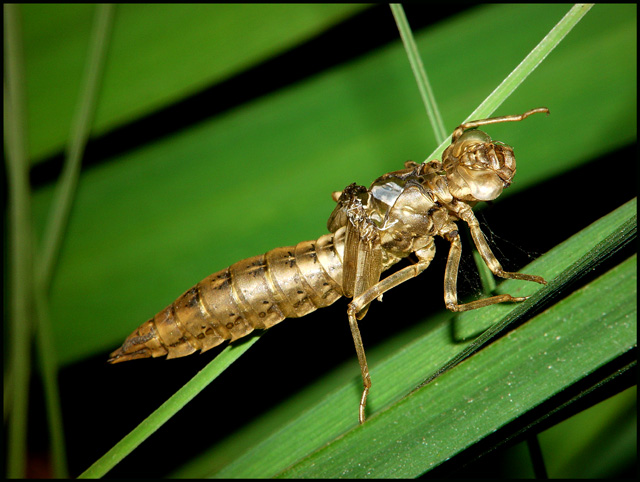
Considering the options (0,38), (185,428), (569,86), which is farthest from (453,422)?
(0,38)

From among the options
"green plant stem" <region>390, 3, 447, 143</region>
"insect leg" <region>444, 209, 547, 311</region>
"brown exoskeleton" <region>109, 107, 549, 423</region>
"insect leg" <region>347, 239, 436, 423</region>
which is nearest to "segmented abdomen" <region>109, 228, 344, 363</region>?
"brown exoskeleton" <region>109, 107, 549, 423</region>

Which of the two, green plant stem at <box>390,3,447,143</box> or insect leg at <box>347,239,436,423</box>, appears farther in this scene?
insect leg at <box>347,239,436,423</box>

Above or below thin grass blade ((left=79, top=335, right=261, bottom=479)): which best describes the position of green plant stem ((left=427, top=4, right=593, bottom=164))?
above

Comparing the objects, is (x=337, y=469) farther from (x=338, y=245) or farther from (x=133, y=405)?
(x=133, y=405)

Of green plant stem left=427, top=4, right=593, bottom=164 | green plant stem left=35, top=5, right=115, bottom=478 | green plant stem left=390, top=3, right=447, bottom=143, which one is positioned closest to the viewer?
green plant stem left=427, top=4, right=593, bottom=164

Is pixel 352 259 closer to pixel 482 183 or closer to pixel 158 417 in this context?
pixel 482 183

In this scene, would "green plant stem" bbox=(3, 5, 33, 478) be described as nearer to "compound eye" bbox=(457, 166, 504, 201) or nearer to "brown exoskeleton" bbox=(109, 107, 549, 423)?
"brown exoskeleton" bbox=(109, 107, 549, 423)

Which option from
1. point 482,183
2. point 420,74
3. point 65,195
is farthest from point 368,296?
point 65,195

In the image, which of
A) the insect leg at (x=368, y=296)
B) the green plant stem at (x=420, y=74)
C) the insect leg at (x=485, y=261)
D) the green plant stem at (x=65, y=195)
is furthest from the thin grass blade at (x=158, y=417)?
the green plant stem at (x=420, y=74)
